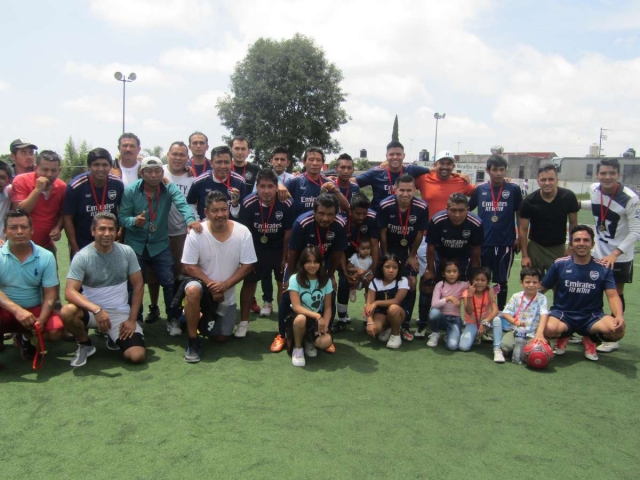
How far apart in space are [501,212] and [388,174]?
1.37 meters

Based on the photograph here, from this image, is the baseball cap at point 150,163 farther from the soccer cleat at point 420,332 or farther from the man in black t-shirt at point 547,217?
the man in black t-shirt at point 547,217

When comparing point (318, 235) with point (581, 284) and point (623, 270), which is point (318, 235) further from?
point (623, 270)

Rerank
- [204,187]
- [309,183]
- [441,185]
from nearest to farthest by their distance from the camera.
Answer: [204,187]
[309,183]
[441,185]

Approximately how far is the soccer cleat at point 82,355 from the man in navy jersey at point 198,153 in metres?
2.40

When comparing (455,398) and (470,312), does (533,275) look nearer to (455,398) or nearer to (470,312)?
(470,312)

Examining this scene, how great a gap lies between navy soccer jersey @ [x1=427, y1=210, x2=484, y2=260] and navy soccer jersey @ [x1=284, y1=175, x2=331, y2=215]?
1.32 m

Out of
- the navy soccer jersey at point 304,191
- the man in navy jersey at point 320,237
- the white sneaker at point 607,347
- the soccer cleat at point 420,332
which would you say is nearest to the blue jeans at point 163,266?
the man in navy jersey at point 320,237

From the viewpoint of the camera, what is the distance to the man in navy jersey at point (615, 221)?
526cm

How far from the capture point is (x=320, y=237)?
5.14 m

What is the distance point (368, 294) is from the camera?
5.32 meters

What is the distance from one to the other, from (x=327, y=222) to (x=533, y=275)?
2.10 m

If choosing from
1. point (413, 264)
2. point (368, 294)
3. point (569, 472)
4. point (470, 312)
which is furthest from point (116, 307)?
point (569, 472)

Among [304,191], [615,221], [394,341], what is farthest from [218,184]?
[615,221]

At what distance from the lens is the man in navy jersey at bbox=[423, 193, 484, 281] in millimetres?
5227
